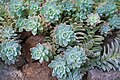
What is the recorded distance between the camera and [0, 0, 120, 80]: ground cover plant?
1.18 meters

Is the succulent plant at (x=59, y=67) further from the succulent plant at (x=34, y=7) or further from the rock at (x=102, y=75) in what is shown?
the succulent plant at (x=34, y=7)

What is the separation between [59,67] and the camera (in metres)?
1.17

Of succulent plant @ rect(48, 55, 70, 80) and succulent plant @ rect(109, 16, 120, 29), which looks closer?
succulent plant @ rect(48, 55, 70, 80)

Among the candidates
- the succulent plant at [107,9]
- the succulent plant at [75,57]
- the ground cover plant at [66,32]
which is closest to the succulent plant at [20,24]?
the ground cover plant at [66,32]

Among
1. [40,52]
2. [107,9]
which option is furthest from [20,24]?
[107,9]

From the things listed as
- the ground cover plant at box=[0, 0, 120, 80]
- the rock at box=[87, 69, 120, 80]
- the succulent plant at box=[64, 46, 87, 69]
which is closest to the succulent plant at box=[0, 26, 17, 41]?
the ground cover plant at box=[0, 0, 120, 80]

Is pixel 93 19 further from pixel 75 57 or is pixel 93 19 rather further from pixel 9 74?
Answer: pixel 9 74

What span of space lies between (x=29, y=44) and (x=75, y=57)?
9.5 inches

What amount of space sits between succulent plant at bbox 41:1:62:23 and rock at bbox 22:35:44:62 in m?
0.09

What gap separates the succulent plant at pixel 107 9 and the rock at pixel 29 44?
0.95ft

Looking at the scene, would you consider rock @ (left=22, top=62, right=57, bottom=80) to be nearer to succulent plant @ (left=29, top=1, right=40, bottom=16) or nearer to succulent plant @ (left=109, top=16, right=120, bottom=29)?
succulent plant @ (left=29, top=1, right=40, bottom=16)

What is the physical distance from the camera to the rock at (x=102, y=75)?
3.92 feet

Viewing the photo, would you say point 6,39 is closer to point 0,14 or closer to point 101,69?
point 0,14

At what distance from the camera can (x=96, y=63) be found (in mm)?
1231
